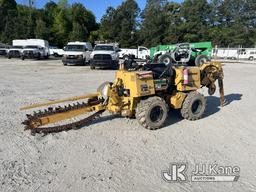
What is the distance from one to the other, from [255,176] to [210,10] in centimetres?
7317

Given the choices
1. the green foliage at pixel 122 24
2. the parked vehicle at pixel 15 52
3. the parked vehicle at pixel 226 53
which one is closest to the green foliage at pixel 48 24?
the green foliage at pixel 122 24

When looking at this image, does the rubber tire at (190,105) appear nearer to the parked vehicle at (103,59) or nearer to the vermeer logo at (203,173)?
the vermeer logo at (203,173)

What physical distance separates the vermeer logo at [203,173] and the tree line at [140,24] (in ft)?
191

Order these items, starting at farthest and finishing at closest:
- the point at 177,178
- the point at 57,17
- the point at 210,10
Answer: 1. the point at 210,10
2. the point at 57,17
3. the point at 177,178

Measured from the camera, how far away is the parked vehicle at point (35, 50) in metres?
34.9

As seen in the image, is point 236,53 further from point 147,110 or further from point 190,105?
point 147,110

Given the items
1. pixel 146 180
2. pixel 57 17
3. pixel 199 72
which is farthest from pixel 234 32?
pixel 146 180

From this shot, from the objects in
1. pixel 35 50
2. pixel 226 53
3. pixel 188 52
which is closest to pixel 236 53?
pixel 226 53

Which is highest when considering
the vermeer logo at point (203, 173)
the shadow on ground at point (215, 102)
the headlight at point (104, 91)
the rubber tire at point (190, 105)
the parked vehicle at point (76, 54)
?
the parked vehicle at point (76, 54)

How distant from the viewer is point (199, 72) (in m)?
8.38

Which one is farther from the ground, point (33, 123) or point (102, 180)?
point (33, 123)

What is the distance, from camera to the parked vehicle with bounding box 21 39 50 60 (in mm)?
34906

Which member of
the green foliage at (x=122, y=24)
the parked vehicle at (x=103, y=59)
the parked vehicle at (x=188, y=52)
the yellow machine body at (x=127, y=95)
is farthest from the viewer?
the green foliage at (x=122, y=24)

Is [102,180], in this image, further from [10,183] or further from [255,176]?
[255,176]
